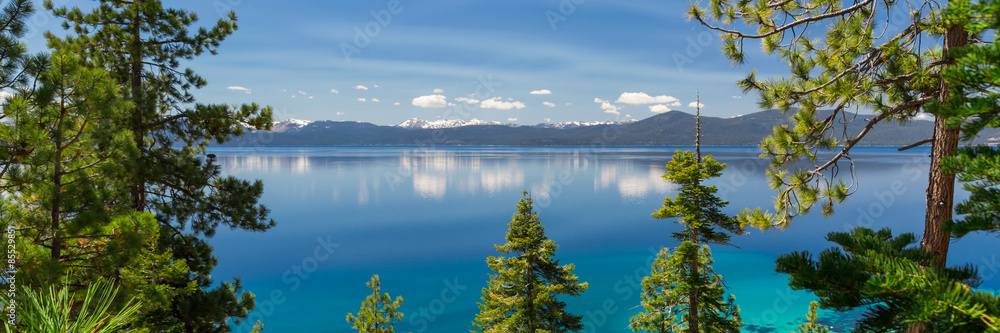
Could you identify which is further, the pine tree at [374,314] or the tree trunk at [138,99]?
the pine tree at [374,314]

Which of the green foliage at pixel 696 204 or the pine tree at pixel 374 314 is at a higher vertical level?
the green foliage at pixel 696 204

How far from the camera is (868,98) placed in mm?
5336

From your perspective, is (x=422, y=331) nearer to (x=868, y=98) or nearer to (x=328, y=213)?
(x=868, y=98)

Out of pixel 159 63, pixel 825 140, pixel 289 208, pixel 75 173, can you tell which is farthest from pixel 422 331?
pixel 289 208

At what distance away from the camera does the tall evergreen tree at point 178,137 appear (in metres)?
9.10

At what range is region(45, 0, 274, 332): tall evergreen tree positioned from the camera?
29.9 feet
